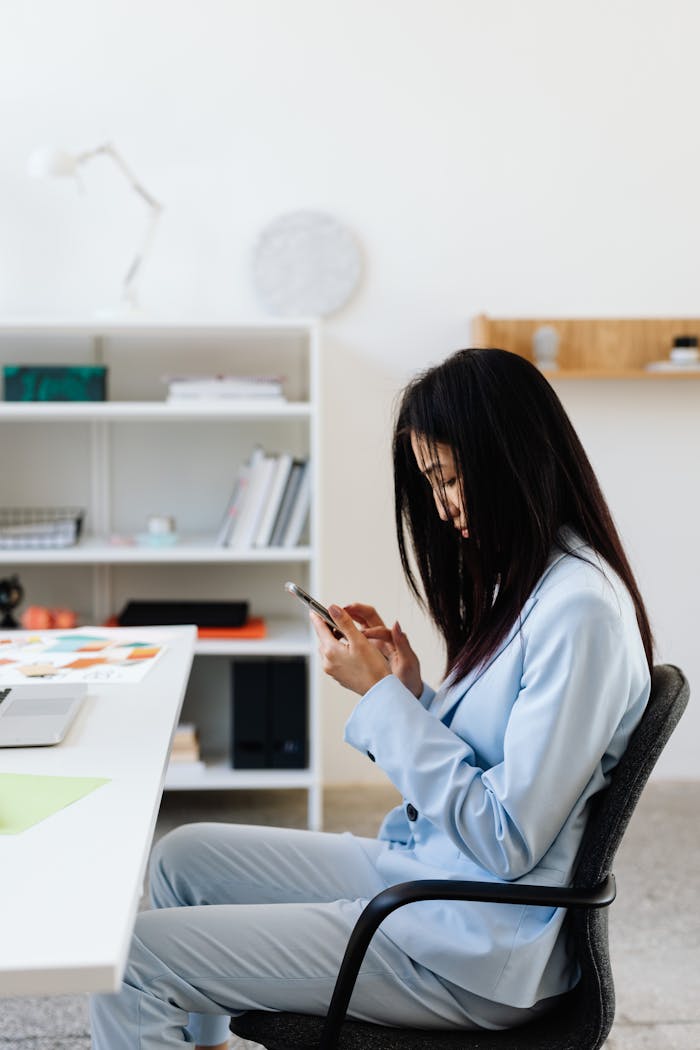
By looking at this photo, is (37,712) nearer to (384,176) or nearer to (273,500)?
(273,500)

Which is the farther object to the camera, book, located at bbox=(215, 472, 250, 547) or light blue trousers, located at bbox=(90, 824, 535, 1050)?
book, located at bbox=(215, 472, 250, 547)

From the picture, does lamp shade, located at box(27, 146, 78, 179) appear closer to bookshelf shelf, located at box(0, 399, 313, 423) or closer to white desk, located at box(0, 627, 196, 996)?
bookshelf shelf, located at box(0, 399, 313, 423)

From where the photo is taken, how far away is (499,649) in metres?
1.26

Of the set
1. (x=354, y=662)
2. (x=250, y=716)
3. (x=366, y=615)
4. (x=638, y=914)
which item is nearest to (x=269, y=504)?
(x=250, y=716)

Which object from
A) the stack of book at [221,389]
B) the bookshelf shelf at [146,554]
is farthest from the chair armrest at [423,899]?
the stack of book at [221,389]

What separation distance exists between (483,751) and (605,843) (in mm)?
182

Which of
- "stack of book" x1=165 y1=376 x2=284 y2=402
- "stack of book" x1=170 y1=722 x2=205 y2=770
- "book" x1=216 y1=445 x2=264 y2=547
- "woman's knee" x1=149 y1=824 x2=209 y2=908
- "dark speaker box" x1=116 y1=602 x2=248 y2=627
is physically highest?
"stack of book" x1=165 y1=376 x2=284 y2=402

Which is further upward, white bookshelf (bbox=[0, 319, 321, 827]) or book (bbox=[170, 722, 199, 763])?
white bookshelf (bbox=[0, 319, 321, 827])

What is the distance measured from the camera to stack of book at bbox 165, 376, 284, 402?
112 inches

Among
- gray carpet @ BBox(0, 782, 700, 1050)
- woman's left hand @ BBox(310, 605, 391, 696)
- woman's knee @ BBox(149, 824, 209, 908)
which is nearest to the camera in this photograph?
woman's left hand @ BBox(310, 605, 391, 696)

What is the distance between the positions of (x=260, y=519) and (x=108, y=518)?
570 millimetres

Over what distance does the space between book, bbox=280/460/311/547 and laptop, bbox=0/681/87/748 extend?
4.35 ft

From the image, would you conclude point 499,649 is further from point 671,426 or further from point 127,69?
point 127,69

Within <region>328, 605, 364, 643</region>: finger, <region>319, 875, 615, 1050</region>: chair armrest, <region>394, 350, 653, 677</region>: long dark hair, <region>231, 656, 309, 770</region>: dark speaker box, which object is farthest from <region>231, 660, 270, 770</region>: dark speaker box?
<region>319, 875, 615, 1050</region>: chair armrest
